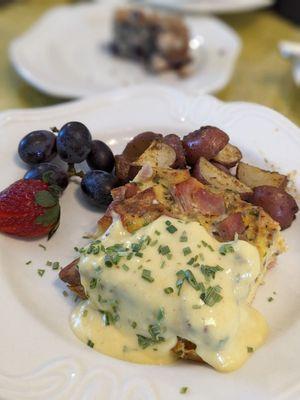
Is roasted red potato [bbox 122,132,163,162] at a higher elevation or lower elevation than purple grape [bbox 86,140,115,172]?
higher

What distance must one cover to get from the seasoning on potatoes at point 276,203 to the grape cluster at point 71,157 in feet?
1.82

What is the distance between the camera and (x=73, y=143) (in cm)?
209

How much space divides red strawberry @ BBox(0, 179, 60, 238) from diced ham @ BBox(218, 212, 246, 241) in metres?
0.61

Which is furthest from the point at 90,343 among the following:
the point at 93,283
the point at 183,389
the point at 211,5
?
the point at 211,5

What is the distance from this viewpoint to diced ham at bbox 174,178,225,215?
1.79 m

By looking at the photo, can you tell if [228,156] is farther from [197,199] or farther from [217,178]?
[197,199]

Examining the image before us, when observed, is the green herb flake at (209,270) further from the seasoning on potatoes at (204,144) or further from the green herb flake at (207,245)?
the seasoning on potatoes at (204,144)

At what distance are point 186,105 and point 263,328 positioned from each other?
1.21 m

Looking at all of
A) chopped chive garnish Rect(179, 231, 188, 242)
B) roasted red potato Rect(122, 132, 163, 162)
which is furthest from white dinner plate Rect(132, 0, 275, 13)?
chopped chive garnish Rect(179, 231, 188, 242)

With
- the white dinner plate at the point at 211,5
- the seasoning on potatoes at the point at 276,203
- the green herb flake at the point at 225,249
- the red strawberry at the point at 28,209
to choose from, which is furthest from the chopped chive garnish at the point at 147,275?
the white dinner plate at the point at 211,5

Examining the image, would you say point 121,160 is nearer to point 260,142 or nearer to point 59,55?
point 260,142

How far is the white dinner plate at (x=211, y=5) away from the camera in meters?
3.98

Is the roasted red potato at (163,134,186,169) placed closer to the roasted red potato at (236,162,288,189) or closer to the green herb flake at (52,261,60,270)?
the roasted red potato at (236,162,288,189)

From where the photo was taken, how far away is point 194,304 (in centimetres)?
149
